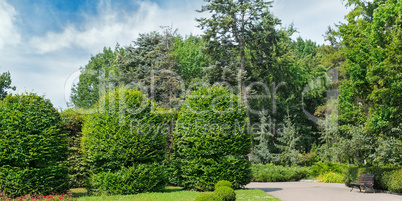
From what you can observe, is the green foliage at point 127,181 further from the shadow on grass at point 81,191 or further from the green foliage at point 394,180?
the green foliage at point 394,180

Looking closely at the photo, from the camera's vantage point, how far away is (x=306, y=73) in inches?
1646

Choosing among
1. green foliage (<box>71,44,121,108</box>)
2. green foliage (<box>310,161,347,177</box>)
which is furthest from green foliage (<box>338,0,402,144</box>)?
green foliage (<box>71,44,121,108</box>)

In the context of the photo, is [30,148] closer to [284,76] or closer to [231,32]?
[231,32]

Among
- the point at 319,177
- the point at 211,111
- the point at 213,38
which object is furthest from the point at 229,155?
the point at 213,38

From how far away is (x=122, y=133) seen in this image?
43.5 feet

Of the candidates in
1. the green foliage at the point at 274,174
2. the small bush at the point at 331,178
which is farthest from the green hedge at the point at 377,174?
the green foliage at the point at 274,174

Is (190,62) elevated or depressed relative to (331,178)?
elevated

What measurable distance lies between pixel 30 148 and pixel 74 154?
2.93 m

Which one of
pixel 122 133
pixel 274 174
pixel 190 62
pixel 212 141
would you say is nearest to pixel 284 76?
pixel 190 62

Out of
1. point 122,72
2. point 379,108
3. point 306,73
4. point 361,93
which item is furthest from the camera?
point 306,73

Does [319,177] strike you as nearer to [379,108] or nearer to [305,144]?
[379,108]

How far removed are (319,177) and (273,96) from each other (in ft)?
55.1

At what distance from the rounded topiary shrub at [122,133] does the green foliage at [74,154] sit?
3.53ft

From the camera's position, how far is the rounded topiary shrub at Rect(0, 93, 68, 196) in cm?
1185
